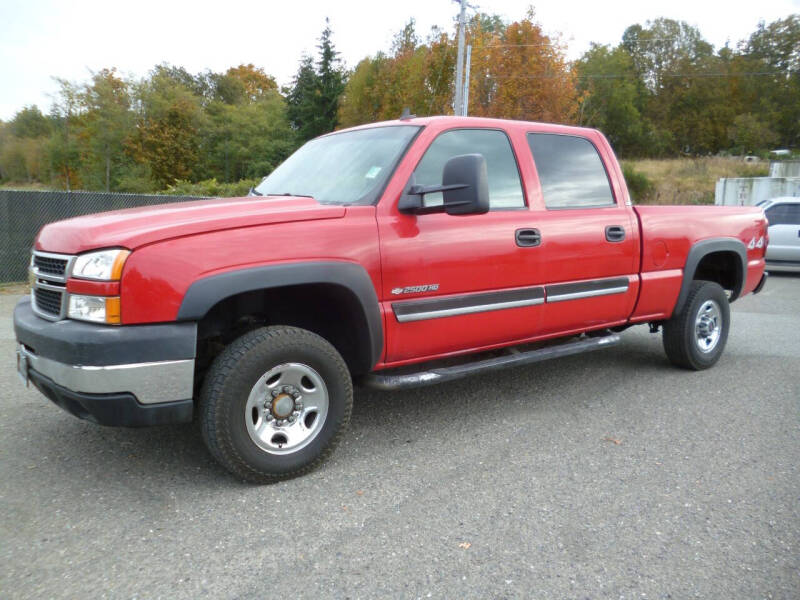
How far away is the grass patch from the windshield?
27237 mm

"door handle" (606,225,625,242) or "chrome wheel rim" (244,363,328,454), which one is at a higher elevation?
"door handle" (606,225,625,242)

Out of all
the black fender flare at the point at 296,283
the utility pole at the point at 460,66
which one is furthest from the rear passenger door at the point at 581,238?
the utility pole at the point at 460,66

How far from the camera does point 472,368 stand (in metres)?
3.73

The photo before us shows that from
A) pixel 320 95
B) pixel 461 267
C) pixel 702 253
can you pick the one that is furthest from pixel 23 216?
pixel 320 95

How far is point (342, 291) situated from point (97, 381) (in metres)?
1.21

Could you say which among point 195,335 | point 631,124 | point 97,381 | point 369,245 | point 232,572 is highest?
point 631,124

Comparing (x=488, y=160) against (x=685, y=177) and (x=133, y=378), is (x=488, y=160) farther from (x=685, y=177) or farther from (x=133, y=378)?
(x=685, y=177)

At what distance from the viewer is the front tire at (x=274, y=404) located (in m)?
2.92

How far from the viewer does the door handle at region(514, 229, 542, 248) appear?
3850 mm

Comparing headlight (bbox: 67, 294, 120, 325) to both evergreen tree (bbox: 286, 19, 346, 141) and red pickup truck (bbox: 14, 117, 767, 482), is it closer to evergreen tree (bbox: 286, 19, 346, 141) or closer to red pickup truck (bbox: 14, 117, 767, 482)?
red pickup truck (bbox: 14, 117, 767, 482)

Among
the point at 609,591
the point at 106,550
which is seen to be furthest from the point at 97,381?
the point at 609,591

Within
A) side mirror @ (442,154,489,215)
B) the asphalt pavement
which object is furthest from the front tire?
side mirror @ (442,154,489,215)

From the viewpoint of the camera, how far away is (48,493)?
301 cm

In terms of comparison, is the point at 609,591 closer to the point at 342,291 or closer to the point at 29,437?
the point at 342,291
